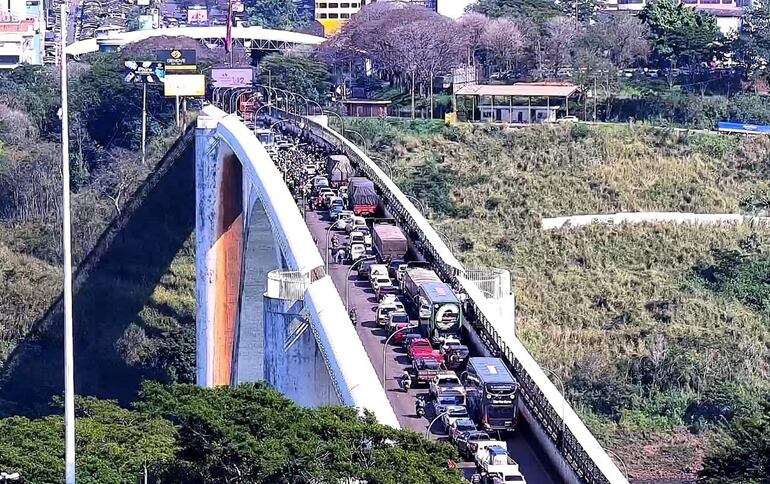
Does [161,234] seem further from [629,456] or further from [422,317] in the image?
[422,317]

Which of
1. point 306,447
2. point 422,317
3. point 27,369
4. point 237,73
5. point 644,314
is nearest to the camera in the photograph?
point 306,447

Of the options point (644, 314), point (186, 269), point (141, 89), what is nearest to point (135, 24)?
point (141, 89)

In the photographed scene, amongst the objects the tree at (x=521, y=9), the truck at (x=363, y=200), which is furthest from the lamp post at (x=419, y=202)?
the tree at (x=521, y=9)

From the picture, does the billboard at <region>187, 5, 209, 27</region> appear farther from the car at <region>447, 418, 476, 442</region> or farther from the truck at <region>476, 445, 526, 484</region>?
the truck at <region>476, 445, 526, 484</region>

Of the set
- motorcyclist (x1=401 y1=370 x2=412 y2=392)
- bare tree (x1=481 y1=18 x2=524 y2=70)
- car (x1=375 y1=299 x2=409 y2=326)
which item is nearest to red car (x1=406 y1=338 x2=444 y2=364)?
motorcyclist (x1=401 y1=370 x2=412 y2=392)

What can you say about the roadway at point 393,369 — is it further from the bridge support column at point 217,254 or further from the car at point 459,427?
the bridge support column at point 217,254

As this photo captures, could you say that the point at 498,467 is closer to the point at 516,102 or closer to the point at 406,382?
the point at 406,382
